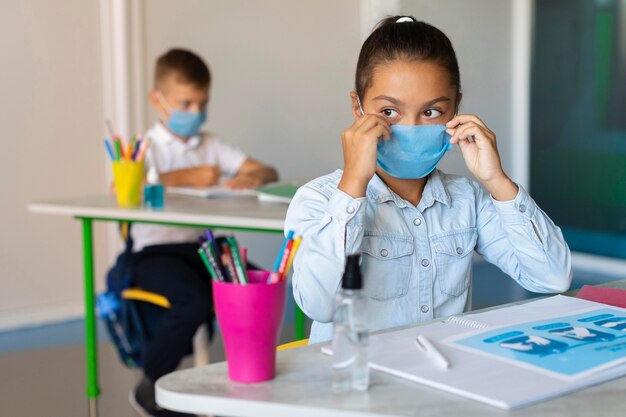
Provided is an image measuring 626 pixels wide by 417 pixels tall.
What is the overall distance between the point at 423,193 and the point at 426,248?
0.33 ft

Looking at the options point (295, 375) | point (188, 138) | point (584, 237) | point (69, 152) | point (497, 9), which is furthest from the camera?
point (584, 237)

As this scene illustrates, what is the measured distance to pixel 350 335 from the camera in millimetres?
895

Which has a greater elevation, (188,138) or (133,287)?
(188,138)

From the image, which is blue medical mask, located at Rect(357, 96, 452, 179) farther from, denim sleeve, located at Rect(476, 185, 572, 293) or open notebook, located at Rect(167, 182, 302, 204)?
open notebook, located at Rect(167, 182, 302, 204)

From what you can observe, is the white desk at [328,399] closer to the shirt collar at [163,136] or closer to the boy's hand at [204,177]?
the boy's hand at [204,177]

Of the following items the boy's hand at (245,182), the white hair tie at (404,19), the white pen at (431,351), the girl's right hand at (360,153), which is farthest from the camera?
the boy's hand at (245,182)

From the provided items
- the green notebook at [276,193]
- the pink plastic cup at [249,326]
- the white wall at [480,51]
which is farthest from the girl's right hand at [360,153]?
the green notebook at [276,193]

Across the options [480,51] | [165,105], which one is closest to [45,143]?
[165,105]

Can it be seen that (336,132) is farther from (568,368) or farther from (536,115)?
(568,368)

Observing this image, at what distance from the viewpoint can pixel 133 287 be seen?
261 centimetres

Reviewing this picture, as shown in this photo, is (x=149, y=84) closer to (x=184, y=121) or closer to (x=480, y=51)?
(x=184, y=121)

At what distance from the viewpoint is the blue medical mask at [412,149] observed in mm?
1362

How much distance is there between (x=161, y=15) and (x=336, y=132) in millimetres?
991

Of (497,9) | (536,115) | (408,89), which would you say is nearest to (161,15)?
(497,9)
